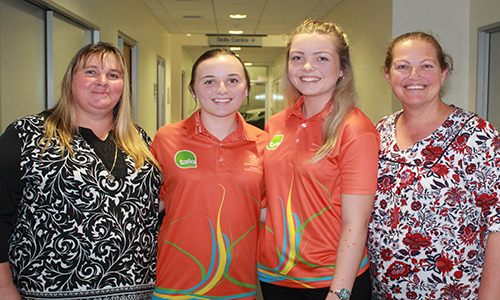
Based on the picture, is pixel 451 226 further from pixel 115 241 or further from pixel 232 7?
pixel 232 7

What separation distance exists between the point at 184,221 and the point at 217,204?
0.55 feet

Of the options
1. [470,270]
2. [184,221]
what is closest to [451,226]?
[470,270]

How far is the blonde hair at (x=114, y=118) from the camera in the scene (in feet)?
5.57

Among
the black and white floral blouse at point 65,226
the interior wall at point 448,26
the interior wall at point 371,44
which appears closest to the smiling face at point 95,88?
the black and white floral blouse at point 65,226

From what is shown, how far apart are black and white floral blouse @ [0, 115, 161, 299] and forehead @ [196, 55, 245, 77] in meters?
0.66

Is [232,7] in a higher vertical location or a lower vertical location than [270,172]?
higher

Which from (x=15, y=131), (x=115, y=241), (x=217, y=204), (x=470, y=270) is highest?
(x=15, y=131)

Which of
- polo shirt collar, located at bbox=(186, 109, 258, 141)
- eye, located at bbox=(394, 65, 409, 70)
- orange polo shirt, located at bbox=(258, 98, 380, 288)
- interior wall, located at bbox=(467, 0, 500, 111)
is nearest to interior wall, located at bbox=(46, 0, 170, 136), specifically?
polo shirt collar, located at bbox=(186, 109, 258, 141)

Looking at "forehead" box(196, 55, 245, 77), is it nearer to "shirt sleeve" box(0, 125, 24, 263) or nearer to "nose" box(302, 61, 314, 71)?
"nose" box(302, 61, 314, 71)

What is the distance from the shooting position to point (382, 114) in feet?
19.4

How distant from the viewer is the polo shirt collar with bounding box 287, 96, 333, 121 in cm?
176

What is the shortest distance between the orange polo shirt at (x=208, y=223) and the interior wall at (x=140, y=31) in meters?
3.51

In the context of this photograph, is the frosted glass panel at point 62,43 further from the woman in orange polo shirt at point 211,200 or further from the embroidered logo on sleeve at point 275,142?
the embroidered logo on sleeve at point 275,142

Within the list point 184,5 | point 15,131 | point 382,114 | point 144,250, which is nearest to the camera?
point 15,131
